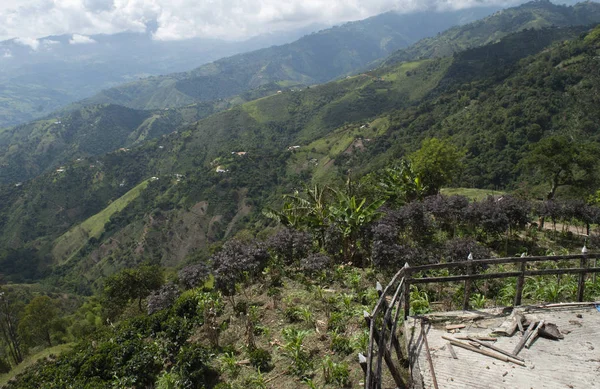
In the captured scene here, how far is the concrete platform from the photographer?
5961 mm

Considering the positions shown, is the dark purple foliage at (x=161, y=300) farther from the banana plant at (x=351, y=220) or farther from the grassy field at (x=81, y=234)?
the grassy field at (x=81, y=234)

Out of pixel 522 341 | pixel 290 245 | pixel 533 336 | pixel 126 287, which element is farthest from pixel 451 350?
pixel 126 287

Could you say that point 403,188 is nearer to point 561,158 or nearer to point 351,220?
point 351,220

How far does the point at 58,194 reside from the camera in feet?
510

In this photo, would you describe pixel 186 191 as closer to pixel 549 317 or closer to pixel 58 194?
pixel 58 194

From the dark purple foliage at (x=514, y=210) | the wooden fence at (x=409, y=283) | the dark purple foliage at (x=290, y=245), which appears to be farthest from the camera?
the dark purple foliage at (x=290, y=245)

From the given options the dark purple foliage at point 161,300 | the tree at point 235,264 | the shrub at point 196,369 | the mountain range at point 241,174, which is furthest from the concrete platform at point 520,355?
the mountain range at point 241,174

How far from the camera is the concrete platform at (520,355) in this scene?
19.6 ft

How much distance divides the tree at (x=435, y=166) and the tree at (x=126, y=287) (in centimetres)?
2238

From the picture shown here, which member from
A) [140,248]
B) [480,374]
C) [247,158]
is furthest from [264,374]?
[247,158]

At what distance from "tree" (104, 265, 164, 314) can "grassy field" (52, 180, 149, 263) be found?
11053 cm

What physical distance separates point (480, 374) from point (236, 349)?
22.6 feet

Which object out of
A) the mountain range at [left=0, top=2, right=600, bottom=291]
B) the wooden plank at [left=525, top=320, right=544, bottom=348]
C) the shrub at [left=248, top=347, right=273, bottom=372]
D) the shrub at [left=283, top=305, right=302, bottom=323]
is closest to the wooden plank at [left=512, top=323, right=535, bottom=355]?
the wooden plank at [left=525, top=320, right=544, bottom=348]

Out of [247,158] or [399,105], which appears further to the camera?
[399,105]
